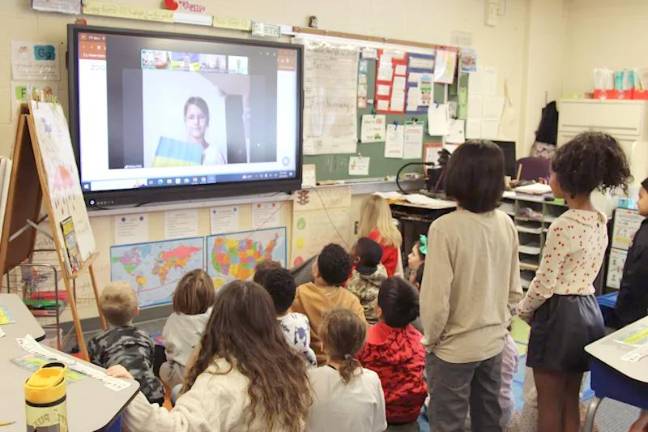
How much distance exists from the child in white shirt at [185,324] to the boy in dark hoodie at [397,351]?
0.70m

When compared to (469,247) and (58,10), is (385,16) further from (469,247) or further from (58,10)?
(469,247)

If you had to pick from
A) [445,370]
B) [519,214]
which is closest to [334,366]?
[445,370]

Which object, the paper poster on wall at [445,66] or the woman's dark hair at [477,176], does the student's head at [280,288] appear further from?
the paper poster on wall at [445,66]

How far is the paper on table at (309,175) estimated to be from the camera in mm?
4527

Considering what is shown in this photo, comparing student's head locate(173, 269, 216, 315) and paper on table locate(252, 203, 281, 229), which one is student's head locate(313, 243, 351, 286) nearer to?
student's head locate(173, 269, 216, 315)

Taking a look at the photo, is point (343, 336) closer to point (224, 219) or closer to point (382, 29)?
point (224, 219)

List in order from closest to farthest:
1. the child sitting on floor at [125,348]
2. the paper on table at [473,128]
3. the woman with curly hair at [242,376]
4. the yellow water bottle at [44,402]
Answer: the yellow water bottle at [44,402] → the woman with curly hair at [242,376] → the child sitting on floor at [125,348] → the paper on table at [473,128]

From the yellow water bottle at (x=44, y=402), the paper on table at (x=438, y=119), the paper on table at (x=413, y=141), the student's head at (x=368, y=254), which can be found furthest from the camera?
the paper on table at (x=438, y=119)

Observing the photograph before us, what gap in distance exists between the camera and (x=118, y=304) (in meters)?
2.48

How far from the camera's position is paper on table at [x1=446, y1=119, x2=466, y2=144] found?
5.43 m

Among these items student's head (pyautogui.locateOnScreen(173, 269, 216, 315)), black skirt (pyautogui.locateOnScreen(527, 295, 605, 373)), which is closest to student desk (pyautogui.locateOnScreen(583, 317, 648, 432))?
black skirt (pyautogui.locateOnScreen(527, 295, 605, 373))

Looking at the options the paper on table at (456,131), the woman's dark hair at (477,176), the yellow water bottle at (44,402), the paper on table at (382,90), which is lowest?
the yellow water bottle at (44,402)

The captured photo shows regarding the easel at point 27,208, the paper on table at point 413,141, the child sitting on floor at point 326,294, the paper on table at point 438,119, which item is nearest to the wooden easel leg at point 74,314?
the easel at point 27,208

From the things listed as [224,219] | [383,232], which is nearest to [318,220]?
[224,219]
